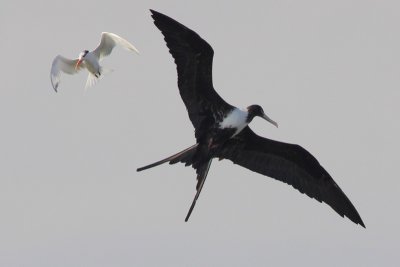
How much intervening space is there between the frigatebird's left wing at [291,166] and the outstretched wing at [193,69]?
0.87 metres

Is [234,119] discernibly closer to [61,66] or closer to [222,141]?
[222,141]

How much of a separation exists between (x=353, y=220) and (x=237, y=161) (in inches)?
60.8

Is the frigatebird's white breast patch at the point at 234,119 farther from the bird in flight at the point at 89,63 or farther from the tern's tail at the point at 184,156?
the bird in flight at the point at 89,63

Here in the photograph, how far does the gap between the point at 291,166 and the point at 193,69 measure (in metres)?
2.06

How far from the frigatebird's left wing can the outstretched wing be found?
0.87 m

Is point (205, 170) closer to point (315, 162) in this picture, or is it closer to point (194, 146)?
point (194, 146)

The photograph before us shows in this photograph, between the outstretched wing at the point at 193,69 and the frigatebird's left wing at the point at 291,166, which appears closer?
the outstretched wing at the point at 193,69

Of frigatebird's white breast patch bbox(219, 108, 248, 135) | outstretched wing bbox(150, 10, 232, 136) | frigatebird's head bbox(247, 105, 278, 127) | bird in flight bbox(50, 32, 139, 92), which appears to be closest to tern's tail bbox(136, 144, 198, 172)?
outstretched wing bbox(150, 10, 232, 136)

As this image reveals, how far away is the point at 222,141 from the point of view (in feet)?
47.1

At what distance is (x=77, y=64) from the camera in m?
18.3

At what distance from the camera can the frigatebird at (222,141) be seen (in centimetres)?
1370

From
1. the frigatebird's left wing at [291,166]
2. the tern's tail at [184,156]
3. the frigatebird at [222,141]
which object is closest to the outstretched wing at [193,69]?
the frigatebird at [222,141]

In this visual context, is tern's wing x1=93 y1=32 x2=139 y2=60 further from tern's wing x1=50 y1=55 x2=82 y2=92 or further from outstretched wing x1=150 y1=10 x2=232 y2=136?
outstretched wing x1=150 y1=10 x2=232 y2=136

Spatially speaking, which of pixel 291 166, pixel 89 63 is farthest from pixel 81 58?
pixel 291 166
